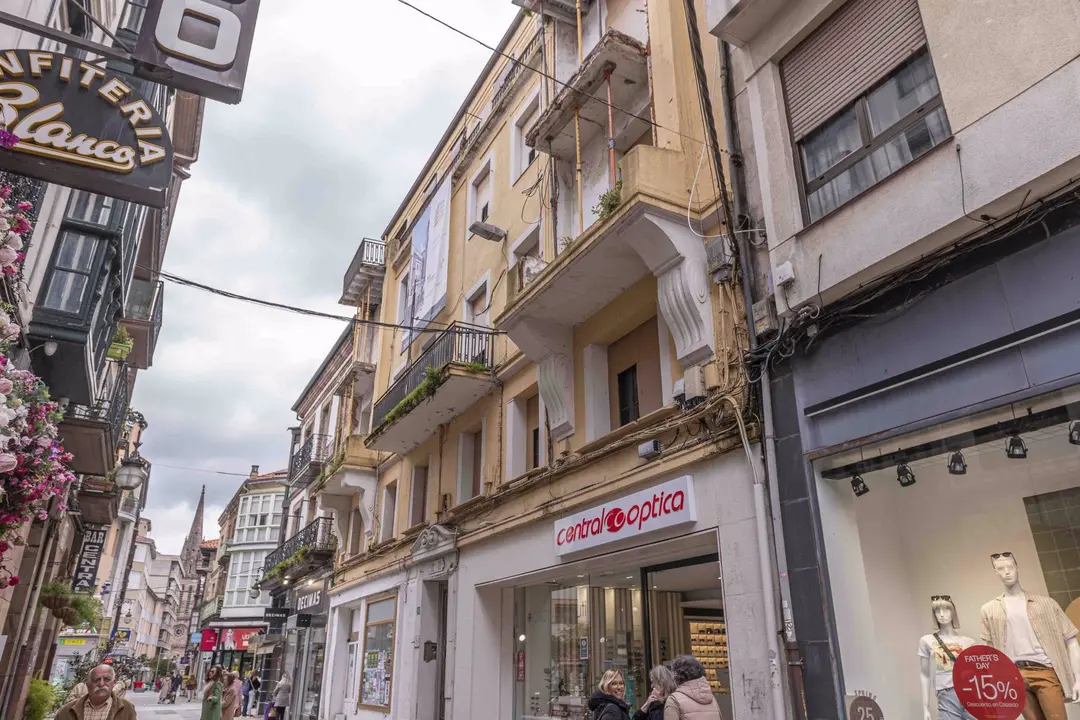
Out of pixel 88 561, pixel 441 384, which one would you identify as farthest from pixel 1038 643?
pixel 88 561

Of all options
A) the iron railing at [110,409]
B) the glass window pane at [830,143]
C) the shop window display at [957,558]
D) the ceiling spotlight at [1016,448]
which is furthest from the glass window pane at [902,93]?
the iron railing at [110,409]

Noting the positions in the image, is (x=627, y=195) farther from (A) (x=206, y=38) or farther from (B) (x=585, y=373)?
(A) (x=206, y=38)

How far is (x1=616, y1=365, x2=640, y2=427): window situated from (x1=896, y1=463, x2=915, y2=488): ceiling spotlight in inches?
157

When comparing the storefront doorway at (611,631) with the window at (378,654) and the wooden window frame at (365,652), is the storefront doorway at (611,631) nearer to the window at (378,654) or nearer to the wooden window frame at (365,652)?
the wooden window frame at (365,652)

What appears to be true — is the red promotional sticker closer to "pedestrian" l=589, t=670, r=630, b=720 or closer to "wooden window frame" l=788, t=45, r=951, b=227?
"pedestrian" l=589, t=670, r=630, b=720

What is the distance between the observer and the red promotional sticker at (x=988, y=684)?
5.56 metres

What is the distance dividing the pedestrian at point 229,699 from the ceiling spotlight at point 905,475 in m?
10.5

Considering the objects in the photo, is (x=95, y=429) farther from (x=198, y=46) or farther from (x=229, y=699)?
(x=198, y=46)

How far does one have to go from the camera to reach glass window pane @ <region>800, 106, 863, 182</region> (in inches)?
289

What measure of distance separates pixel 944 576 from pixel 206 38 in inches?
334

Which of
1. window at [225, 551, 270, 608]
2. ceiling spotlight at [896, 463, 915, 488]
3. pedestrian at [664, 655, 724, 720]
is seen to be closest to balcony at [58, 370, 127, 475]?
pedestrian at [664, 655, 724, 720]

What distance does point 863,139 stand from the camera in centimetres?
718

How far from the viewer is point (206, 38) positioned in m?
6.82

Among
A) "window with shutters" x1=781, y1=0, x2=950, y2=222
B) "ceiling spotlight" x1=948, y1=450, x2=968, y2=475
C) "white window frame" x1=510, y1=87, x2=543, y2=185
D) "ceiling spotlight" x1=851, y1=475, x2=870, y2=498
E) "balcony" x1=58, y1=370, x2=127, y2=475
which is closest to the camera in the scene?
"ceiling spotlight" x1=948, y1=450, x2=968, y2=475
